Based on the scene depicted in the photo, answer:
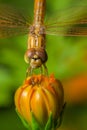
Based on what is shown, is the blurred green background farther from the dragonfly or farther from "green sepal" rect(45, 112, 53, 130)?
"green sepal" rect(45, 112, 53, 130)

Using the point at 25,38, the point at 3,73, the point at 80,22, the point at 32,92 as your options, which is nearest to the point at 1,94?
the point at 3,73

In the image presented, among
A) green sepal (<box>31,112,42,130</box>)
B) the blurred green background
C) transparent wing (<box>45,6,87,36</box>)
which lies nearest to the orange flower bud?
green sepal (<box>31,112,42,130</box>)

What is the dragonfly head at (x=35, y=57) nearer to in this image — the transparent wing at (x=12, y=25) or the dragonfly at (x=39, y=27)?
the dragonfly at (x=39, y=27)

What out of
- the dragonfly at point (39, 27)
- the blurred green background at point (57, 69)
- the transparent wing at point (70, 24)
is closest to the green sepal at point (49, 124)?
the dragonfly at point (39, 27)

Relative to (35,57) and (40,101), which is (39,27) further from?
(40,101)

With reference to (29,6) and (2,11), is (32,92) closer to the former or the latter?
(2,11)

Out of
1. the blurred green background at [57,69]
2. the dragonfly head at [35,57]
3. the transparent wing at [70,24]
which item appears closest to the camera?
the dragonfly head at [35,57]

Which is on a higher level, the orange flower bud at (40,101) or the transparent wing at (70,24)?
the transparent wing at (70,24)

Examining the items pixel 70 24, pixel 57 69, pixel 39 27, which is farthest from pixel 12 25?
pixel 57 69
